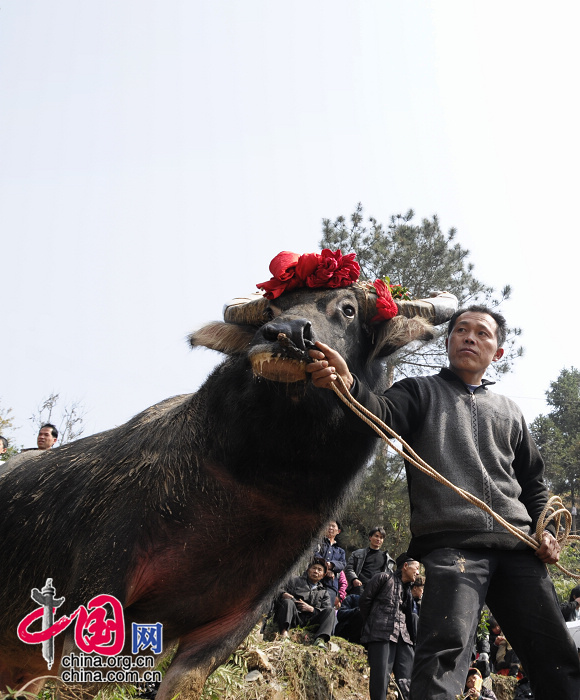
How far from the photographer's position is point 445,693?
99.9 inches

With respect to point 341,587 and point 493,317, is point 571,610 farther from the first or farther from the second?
point 493,317

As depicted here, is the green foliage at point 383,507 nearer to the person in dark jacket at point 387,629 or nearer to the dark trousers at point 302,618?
the dark trousers at point 302,618

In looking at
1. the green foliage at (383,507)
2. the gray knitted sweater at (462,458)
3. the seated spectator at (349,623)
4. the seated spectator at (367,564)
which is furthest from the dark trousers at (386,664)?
the green foliage at (383,507)

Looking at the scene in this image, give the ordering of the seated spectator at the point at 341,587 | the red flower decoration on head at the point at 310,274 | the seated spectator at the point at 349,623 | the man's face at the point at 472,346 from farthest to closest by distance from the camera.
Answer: the seated spectator at the point at 341,587 < the seated spectator at the point at 349,623 < the red flower decoration on head at the point at 310,274 < the man's face at the point at 472,346

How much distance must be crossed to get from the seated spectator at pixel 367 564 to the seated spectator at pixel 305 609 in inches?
24.4

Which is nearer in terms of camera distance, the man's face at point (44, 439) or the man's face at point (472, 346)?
the man's face at point (472, 346)

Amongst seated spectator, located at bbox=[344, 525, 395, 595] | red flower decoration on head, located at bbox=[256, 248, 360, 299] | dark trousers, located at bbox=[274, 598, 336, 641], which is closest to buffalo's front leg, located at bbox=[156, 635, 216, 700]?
red flower decoration on head, located at bbox=[256, 248, 360, 299]

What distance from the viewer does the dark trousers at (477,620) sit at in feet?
8.66

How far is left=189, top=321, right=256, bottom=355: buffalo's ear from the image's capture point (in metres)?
4.13

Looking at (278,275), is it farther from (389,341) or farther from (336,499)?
(336,499)

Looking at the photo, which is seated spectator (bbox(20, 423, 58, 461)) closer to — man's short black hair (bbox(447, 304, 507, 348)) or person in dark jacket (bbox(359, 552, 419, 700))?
person in dark jacket (bbox(359, 552, 419, 700))

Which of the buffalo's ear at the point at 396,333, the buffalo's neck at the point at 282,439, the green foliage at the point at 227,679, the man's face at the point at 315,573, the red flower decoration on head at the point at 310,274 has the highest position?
the red flower decoration on head at the point at 310,274

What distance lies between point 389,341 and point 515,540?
1.44 meters

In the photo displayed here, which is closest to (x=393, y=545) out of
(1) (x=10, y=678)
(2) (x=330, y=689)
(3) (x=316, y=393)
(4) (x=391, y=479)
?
(4) (x=391, y=479)
